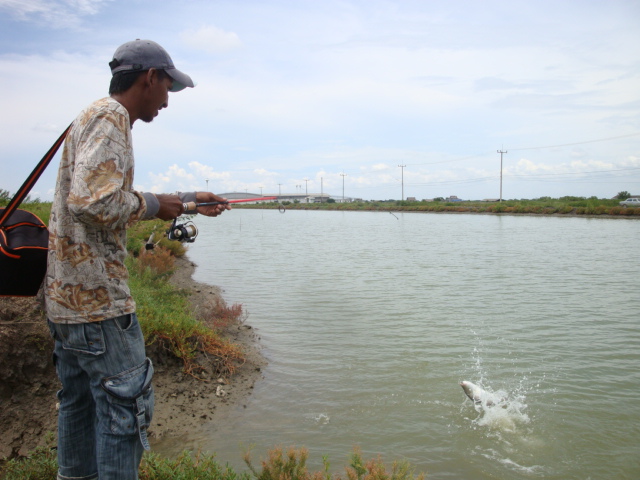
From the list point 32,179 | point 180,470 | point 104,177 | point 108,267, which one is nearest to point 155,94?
point 104,177

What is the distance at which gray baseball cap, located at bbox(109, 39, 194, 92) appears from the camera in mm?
2307

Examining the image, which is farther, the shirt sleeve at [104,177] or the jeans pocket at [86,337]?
the jeans pocket at [86,337]

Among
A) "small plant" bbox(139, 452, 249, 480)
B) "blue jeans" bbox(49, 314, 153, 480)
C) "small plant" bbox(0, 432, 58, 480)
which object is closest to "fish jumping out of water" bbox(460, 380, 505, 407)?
"small plant" bbox(139, 452, 249, 480)

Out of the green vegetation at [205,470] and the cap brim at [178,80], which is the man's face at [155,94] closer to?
the cap brim at [178,80]

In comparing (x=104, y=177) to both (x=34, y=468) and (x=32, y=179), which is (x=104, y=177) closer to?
(x=32, y=179)

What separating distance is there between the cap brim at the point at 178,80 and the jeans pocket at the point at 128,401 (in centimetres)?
131

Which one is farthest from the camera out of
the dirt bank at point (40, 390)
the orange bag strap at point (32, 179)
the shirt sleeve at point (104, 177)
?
the dirt bank at point (40, 390)

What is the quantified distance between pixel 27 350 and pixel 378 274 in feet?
43.1

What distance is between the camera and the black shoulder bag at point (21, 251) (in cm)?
220

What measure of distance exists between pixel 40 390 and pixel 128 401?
304 centimetres

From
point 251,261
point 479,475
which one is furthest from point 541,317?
point 251,261

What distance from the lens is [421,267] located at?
61.4 feet

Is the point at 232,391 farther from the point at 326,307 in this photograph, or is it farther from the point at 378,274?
the point at 378,274

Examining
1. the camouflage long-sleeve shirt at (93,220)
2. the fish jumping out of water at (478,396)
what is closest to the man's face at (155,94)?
the camouflage long-sleeve shirt at (93,220)
